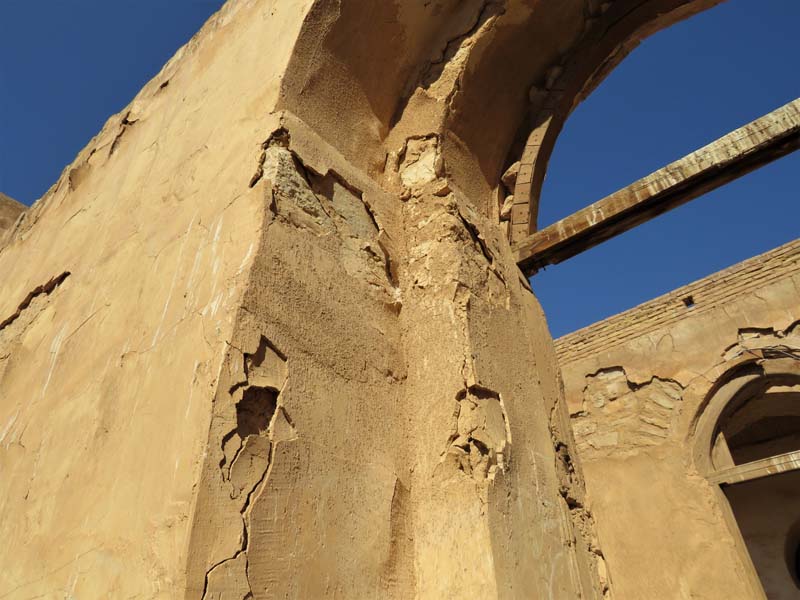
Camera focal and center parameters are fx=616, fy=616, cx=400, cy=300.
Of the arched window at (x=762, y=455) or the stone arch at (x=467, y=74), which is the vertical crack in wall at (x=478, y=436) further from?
the arched window at (x=762, y=455)

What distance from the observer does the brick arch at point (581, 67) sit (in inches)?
99.7

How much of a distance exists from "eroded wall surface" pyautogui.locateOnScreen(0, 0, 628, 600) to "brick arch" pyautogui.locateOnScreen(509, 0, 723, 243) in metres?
0.13

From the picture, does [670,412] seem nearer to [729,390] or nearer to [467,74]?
[729,390]

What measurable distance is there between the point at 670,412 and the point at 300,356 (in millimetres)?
4981

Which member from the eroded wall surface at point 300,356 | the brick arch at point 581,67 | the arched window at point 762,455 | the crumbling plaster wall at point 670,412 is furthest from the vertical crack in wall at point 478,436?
the arched window at point 762,455

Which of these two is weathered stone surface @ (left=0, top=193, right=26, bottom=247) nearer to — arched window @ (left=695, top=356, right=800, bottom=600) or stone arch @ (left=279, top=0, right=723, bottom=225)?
stone arch @ (left=279, top=0, right=723, bottom=225)

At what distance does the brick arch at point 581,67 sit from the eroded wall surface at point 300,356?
0.44 feet

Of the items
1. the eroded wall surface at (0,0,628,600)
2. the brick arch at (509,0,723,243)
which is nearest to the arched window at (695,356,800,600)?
the brick arch at (509,0,723,243)

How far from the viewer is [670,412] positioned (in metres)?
5.56

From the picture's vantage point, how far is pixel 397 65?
2316 millimetres

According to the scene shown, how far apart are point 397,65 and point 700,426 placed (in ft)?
14.9

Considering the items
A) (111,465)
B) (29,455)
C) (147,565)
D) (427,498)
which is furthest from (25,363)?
(427,498)

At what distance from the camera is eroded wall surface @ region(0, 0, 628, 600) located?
125 cm

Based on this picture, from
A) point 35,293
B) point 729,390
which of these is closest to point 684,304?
point 729,390
